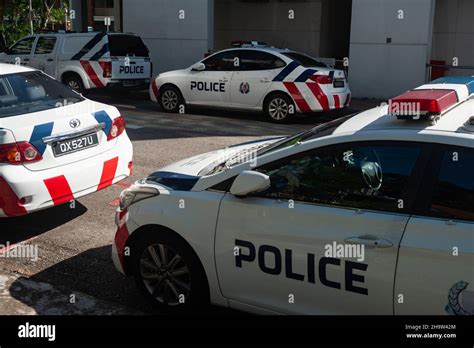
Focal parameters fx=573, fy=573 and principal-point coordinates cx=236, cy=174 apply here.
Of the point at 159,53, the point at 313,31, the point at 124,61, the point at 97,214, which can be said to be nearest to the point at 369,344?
the point at 97,214

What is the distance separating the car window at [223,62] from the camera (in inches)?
480

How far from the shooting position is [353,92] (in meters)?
15.8

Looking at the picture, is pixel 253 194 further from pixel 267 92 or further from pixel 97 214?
pixel 267 92

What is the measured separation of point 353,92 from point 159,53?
6.29 metres

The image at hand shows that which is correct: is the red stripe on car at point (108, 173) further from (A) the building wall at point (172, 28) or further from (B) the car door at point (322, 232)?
(A) the building wall at point (172, 28)

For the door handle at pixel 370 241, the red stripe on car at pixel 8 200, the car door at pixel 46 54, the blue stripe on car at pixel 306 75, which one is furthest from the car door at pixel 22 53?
the door handle at pixel 370 241

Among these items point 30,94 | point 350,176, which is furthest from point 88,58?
point 350,176

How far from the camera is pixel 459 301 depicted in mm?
2996

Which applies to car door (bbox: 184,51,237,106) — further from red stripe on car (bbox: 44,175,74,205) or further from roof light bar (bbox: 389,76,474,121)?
roof light bar (bbox: 389,76,474,121)

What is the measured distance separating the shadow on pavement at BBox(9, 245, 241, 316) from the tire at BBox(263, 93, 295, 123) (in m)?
7.07

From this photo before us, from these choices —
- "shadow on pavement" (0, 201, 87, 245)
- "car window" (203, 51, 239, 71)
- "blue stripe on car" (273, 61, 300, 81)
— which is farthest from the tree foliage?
"shadow on pavement" (0, 201, 87, 245)

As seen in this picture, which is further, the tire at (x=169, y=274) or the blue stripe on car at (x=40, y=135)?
the blue stripe on car at (x=40, y=135)

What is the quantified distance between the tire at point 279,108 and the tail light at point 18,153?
7162 millimetres

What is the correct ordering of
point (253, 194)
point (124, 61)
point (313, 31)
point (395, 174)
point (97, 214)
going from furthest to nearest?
point (313, 31) < point (124, 61) < point (97, 214) < point (253, 194) < point (395, 174)
